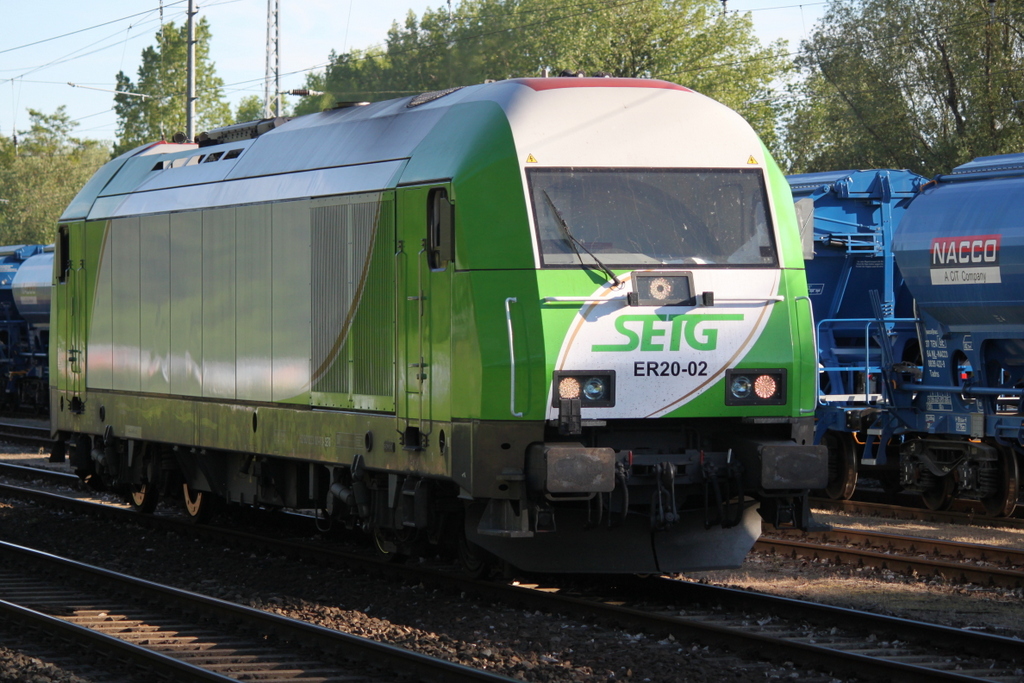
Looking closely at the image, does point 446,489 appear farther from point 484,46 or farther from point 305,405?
point 484,46

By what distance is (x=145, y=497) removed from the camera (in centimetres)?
1482

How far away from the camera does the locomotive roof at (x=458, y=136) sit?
364 inches

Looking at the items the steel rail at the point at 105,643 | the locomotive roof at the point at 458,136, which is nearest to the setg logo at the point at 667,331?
the locomotive roof at the point at 458,136

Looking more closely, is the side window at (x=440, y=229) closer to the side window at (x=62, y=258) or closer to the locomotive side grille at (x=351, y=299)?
the locomotive side grille at (x=351, y=299)

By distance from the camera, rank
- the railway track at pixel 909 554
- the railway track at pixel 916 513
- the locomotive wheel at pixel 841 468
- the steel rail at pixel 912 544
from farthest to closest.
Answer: the locomotive wheel at pixel 841 468, the railway track at pixel 916 513, the steel rail at pixel 912 544, the railway track at pixel 909 554

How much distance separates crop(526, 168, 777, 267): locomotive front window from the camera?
898cm

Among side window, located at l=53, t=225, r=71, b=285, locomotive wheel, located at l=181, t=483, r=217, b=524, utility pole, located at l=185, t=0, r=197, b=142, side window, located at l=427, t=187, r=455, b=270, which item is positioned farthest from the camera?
utility pole, located at l=185, t=0, r=197, b=142

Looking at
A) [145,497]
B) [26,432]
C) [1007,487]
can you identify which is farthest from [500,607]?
[26,432]

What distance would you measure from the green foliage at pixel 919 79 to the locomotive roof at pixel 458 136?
80.9ft

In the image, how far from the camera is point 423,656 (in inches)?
307

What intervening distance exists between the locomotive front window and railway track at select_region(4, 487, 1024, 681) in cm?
234

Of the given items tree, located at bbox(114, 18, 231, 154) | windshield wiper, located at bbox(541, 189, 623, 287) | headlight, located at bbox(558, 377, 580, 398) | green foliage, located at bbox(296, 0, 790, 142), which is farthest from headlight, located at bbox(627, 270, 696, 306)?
tree, located at bbox(114, 18, 231, 154)

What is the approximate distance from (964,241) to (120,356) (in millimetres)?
8743

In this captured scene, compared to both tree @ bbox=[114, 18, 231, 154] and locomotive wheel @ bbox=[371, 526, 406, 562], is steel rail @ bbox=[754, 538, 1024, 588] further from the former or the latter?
tree @ bbox=[114, 18, 231, 154]
